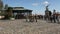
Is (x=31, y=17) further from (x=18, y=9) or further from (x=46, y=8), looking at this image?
(x=18, y=9)

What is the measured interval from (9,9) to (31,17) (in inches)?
663

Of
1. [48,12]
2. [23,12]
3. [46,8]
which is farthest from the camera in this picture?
[23,12]

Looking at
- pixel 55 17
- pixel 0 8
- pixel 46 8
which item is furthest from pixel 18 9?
pixel 55 17

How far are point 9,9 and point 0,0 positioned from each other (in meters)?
7.65

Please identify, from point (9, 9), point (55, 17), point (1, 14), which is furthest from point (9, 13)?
point (55, 17)

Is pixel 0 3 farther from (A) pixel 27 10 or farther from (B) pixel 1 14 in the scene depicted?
(A) pixel 27 10

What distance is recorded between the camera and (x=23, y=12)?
163 feet

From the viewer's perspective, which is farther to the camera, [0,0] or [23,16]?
[0,0]

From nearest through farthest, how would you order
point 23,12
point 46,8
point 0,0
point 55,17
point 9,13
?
point 55,17, point 46,8, point 9,13, point 23,12, point 0,0

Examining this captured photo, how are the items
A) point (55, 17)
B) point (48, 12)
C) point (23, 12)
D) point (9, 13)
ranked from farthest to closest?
point (23, 12) < point (9, 13) < point (48, 12) < point (55, 17)

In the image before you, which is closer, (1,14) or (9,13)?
(9,13)

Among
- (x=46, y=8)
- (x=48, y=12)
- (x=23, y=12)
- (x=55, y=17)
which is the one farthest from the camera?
(x=23, y=12)

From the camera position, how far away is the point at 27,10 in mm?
48719

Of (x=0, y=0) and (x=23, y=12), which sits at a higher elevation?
(x=0, y=0)
